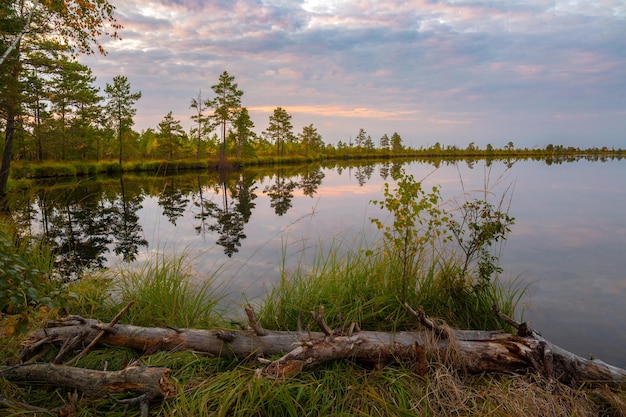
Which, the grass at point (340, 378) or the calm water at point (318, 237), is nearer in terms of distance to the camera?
the grass at point (340, 378)

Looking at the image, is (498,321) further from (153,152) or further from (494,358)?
(153,152)

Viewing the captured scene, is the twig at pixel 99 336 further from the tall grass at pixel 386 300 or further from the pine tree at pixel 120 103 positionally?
the pine tree at pixel 120 103

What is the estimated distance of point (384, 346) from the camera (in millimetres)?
2906

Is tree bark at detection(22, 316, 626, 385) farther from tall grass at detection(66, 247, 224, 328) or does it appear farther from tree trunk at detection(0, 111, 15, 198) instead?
tree trunk at detection(0, 111, 15, 198)

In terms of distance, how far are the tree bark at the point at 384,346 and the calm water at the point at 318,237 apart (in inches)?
34.2

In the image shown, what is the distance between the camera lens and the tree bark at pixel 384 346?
287cm

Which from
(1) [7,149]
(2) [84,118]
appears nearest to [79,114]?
(2) [84,118]

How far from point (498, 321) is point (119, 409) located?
10.6 feet

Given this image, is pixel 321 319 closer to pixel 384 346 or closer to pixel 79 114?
pixel 384 346

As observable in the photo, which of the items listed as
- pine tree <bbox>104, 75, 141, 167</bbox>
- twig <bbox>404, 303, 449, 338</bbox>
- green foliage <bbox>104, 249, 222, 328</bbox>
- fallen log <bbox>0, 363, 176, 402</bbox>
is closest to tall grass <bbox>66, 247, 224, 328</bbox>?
green foliage <bbox>104, 249, 222, 328</bbox>

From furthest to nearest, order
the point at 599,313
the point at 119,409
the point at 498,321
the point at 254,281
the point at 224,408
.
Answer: the point at 254,281 < the point at 599,313 < the point at 498,321 < the point at 119,409 < the point at 224,408

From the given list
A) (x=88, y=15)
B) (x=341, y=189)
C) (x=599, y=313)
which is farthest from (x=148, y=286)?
(x=341, y=189)

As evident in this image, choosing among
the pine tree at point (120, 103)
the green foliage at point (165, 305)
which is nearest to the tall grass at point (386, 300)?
the green foliage at point (165, 305)

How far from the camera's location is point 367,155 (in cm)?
7625
